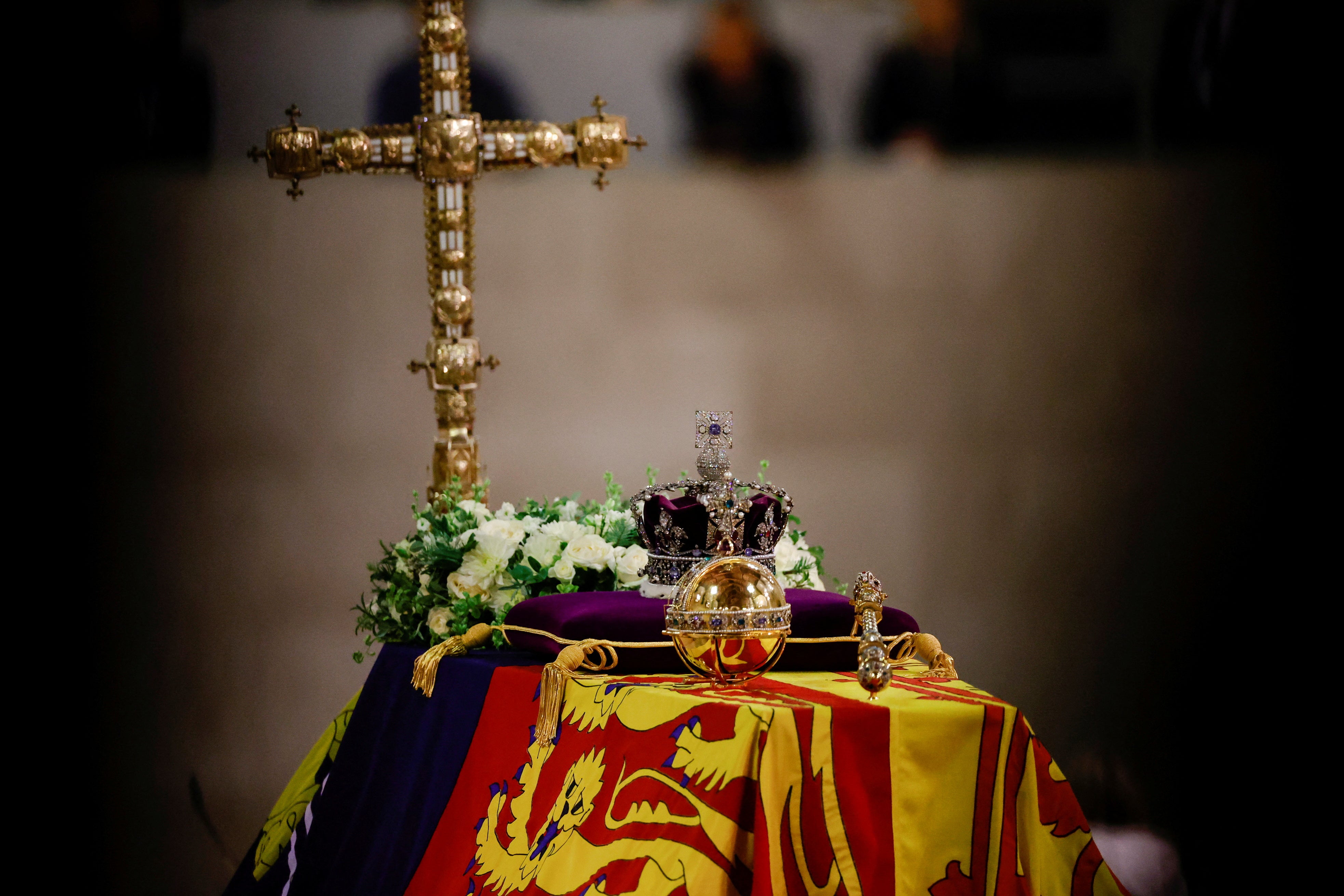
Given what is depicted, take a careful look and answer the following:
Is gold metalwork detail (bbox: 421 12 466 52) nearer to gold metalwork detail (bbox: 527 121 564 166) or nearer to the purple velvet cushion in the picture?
gold metalwork detail (bbox: 527 121 564 166)

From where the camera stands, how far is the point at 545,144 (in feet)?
9.96

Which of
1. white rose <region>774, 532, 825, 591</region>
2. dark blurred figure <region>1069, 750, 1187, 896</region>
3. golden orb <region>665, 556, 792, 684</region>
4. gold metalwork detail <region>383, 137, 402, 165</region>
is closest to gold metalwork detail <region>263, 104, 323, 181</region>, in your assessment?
gold metalwork detail <region>383, 137, 402, 165</region>

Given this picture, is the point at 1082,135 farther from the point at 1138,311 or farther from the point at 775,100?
the point at 775,100

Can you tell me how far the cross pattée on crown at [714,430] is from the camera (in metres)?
2.15

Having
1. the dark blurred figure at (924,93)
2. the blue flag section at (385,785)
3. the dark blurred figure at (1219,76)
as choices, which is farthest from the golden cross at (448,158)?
the dark blurred figure at (1219,76)

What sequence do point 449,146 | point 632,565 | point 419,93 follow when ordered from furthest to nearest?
point 419,93 < point 449,146 < point 632,565

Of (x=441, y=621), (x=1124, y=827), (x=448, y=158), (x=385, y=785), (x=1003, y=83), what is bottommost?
(x=1124, y=827)

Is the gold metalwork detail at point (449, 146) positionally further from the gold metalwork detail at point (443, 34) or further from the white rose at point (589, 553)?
the white rose at point (589, 553)

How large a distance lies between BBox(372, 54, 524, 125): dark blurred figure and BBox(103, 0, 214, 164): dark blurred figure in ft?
1.64

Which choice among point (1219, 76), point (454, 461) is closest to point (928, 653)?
point (454, 461)

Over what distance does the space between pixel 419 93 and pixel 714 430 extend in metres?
2.19

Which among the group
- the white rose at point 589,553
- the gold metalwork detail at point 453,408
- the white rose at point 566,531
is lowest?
the white rose at point 589,553

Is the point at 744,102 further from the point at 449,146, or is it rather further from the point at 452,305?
the point at 452,305

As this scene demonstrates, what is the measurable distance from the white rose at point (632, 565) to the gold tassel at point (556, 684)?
0.49 metres
